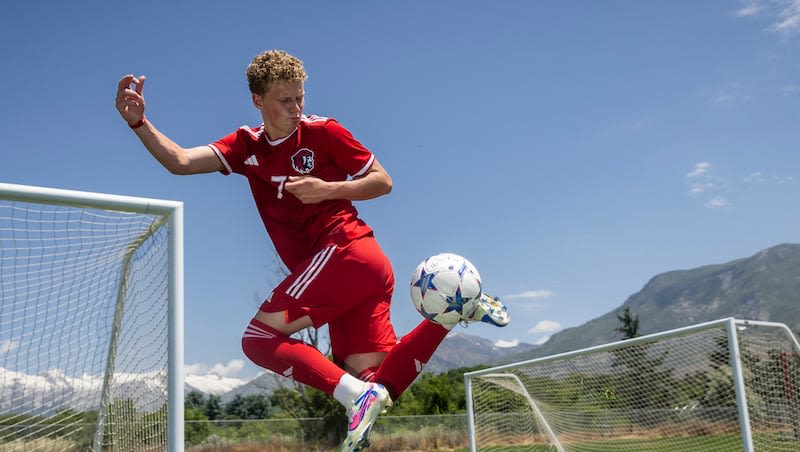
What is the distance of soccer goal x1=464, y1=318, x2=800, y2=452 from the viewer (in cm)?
629

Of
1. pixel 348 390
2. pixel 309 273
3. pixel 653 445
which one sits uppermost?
pixel 309 273

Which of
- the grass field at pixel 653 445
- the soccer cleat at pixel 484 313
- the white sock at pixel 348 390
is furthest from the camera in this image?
the grass field at pixel 653 445

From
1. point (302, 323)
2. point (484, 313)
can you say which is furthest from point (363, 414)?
point (484, 313)

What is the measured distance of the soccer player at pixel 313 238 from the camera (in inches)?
129

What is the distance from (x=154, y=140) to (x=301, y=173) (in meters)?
0.74

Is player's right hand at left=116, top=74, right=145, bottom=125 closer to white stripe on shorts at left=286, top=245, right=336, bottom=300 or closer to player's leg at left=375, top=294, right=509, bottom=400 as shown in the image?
white stripe on shorts at left=286, top=245, right=336, bottom=300

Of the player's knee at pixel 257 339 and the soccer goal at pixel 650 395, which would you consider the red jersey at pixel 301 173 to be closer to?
the player's knee at pixel 257 339

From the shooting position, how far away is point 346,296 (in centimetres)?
341

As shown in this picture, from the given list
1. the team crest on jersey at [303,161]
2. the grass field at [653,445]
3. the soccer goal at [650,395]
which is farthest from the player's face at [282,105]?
the grass field at [653,445]

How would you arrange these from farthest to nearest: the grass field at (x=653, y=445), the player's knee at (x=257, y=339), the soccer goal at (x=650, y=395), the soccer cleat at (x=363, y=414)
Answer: the grass field at (x=653, y=445) → the soccer goal at (x=650, y=395) → the player's knee at (x=257, y=339) → the soccer cleat at (x=363, y=414)

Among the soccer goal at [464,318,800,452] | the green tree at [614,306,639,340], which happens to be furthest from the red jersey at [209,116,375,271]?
the green tree at [614,306,639,340]

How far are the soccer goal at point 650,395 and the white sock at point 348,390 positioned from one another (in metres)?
3.80

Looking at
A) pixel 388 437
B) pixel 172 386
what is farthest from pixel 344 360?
pixel 388 437

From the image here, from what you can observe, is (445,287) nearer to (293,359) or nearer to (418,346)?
(418,346)
